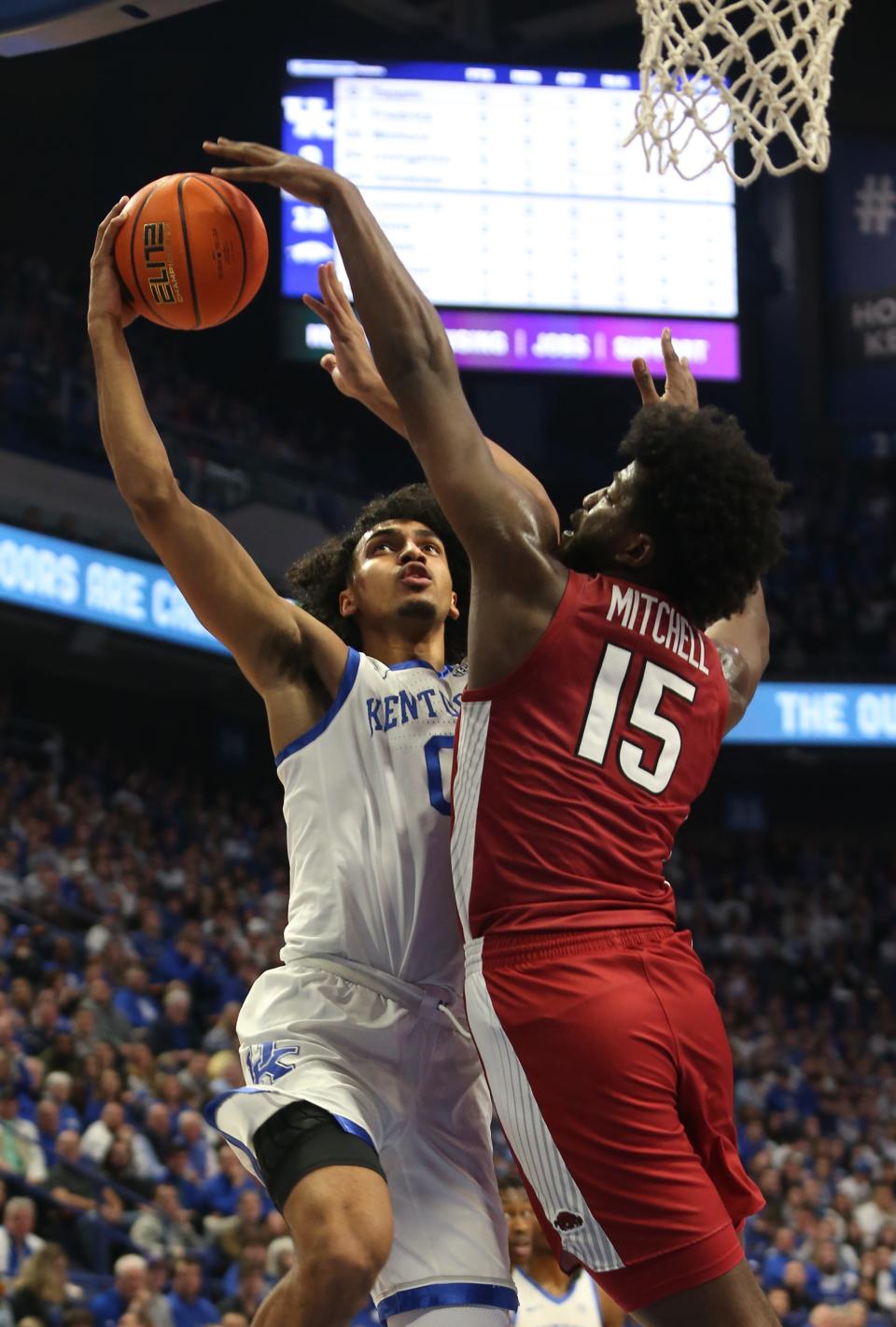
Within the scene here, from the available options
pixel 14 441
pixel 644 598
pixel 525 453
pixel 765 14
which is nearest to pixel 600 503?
pixel 644 598

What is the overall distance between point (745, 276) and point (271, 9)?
22.2ft

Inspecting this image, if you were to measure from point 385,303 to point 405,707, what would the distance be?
0.89 meters

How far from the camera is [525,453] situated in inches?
787

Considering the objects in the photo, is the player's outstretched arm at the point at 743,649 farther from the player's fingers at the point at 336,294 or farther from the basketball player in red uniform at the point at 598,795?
the player's fingers at the point at 336,294

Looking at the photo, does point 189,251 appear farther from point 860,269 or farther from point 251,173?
point 860,269

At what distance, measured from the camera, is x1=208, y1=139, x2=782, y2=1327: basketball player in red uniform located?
9.12 feet

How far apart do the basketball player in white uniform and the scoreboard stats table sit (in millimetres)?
12849

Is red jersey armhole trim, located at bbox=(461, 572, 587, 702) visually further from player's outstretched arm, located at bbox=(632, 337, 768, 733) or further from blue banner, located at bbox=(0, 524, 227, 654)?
blue banner, located at bbox=(0, 524, 227, 654)

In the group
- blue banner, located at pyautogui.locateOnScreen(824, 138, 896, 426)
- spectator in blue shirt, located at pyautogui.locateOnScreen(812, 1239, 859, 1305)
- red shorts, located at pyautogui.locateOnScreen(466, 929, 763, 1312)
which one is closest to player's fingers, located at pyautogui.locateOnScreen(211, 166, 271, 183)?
red shorts, located at pyautogui.locateOnScreen(466, 929, 763, 1312)

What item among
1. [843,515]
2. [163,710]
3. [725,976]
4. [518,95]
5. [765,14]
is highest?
[518,95]

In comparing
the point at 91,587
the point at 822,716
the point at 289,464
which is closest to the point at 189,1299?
the point at 91,587

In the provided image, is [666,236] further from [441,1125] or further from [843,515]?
[441,1125]

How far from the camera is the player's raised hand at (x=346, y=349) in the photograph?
3.83 m

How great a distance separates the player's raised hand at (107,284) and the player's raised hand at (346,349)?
42cm
